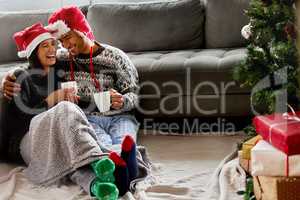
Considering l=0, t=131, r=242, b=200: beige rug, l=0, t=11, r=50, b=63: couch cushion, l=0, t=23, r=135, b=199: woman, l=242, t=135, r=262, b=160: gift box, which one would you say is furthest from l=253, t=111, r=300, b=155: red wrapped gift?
l=0, t=11, r=50, b=63: couch cushion

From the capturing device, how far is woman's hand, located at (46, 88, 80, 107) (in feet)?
7.65

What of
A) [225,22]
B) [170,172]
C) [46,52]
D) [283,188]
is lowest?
[170,172]

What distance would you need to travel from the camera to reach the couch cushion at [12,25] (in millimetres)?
3414

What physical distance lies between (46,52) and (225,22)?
4.07ft

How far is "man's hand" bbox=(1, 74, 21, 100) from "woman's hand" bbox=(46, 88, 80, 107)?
0.15m

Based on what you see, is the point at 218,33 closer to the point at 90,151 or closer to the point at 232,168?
the point at 232,168

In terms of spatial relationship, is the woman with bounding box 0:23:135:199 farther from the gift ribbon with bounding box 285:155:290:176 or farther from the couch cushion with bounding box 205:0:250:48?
the couch cushion with bounding box 205:0:250:48

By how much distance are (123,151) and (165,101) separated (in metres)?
0.73

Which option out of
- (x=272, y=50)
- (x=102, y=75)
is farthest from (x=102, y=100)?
(x=272, y=50)

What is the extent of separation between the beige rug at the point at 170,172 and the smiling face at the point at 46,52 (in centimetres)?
51

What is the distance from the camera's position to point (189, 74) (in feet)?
8.80

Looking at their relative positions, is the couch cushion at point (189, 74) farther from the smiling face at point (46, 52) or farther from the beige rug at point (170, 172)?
the smiling face at point (46, 52)

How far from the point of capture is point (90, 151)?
209 centimetres

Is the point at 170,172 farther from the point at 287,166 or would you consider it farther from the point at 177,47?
the point at 177,47
